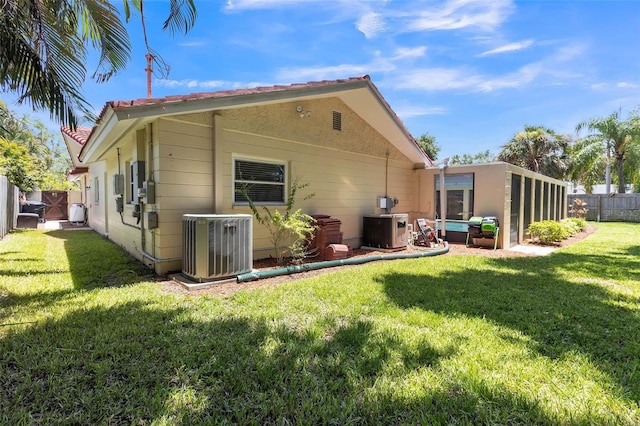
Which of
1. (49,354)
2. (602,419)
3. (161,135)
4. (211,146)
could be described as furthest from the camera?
(211,146)

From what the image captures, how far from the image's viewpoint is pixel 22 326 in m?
3.24

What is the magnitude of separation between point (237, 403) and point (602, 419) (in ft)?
8.00

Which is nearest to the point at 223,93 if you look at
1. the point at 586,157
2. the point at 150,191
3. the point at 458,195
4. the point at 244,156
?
the point at 244,156

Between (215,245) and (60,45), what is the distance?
4.25 meters

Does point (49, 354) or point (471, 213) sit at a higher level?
point (471, 213)

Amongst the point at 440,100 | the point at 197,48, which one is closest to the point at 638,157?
the point at 440,100

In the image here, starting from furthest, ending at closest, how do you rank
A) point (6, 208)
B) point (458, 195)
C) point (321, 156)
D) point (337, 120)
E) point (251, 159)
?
point (458, 195) < point (6, 208) < point (337, 120) < point (321, 156) < point (251, 159)

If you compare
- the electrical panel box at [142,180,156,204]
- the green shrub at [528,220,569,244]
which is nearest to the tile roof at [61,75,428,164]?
the electrical panel box at [142,180,156,204]

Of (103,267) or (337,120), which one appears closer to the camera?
(103,267)

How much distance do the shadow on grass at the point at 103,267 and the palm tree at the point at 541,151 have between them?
83.4 feet

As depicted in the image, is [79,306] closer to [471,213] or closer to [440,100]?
[471,213]

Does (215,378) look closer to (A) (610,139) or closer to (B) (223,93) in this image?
(B) (223,93)

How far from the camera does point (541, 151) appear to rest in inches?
888

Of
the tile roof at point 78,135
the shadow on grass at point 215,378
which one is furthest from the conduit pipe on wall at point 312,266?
the tile roof at point 78,135
